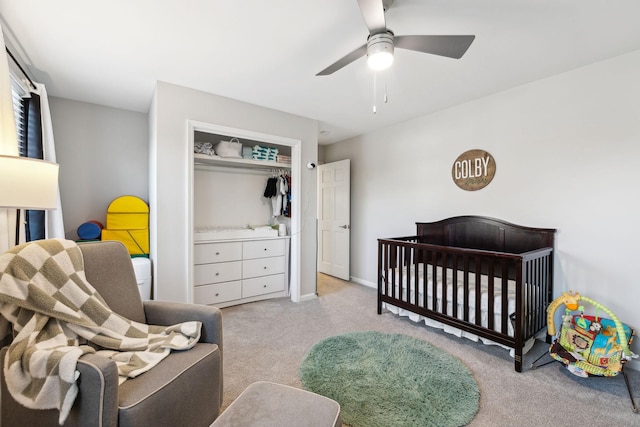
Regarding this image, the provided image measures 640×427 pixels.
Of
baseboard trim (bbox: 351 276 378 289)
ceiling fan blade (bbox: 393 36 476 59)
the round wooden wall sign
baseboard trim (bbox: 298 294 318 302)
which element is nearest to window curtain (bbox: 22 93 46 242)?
baseboard trim (bbox: 298 294 318 302)

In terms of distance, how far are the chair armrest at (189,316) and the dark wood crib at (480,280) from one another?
183 cm

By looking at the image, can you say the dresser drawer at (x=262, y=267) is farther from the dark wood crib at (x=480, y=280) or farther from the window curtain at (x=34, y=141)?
the window curtain at (x=34, y=141)

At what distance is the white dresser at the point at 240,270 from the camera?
3.02 metres

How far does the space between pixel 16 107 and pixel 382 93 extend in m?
3.11

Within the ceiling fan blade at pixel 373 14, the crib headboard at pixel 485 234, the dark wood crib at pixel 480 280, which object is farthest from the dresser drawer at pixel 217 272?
the ceiling fan blade at pixel 373 14

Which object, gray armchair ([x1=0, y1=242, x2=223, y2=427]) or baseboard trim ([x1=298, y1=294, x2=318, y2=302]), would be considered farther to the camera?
baseboard trim ([x1=298, y1=294, x2=318, y2=302])

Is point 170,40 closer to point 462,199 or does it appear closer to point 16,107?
point 16,107

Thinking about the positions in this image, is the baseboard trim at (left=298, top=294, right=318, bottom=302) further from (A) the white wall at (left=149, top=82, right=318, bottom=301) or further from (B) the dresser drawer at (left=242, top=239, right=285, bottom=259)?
(A) the white wall at (left=149, top=82, right=318, bottom=301)

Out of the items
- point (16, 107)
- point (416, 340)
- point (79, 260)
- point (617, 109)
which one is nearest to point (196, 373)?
point (79, 260)

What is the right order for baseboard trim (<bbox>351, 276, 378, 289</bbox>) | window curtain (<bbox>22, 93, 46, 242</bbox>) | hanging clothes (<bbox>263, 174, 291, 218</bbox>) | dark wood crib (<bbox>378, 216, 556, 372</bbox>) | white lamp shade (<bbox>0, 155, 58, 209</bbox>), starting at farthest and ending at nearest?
baseboard trim (<bbox>351, 276, 378, 289</bbox>)
hanging clothes (<bbox>263, 174, 291, 218</bbox>)
window curtain (<bbox>22, 93, 46, 242</bbox>)
dark wood crib (<bbox>378, 216, 556, 372</bbox>)
white lamp shade (<bbox>0, 155, 58, 209</bbox>)

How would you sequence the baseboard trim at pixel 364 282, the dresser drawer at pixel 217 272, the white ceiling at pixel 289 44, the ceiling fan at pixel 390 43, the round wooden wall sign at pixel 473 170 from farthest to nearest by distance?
the baseboard trim at pixel 364 282
the dresser drawer at pixel 217 272
the round wooden wall sign at pixel 473 170
the white ceiling at pixel 289 44
the ceiling fan at pixel 390 43

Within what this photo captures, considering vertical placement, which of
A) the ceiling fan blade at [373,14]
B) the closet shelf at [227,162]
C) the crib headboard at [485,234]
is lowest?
the crib headboard at [485,234]

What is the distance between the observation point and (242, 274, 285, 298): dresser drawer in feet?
10.9

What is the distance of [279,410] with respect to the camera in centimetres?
104
